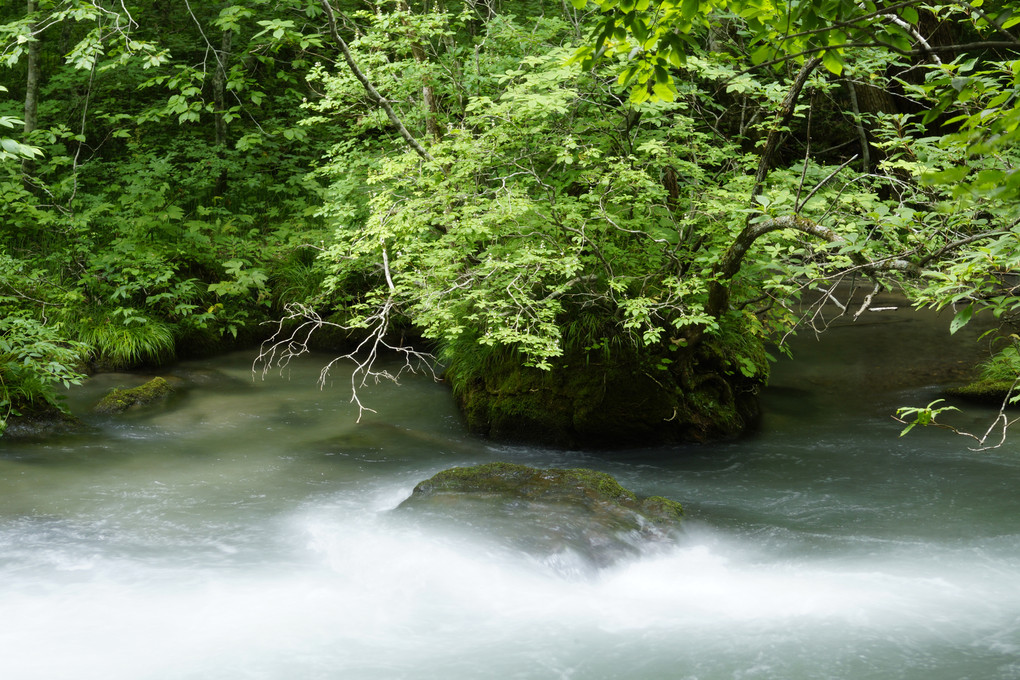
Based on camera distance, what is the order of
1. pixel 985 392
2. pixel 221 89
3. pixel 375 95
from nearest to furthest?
pixel 375 95 → pixel 985 392 → pixel 221 89

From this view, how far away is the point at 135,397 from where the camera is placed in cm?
855

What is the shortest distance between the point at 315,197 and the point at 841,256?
9.04m

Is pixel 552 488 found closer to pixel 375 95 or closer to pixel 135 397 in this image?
pixel 375 95

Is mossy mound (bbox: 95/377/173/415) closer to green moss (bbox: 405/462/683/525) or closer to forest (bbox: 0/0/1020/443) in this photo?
forest (bbox: 0/0/1020/443)

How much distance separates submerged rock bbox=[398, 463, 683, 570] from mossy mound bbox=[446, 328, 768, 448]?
1349 millimetres

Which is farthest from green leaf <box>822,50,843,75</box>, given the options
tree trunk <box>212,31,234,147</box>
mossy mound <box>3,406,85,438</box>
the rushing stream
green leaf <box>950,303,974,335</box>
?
tree trunk <box>212,31,234,147</box>

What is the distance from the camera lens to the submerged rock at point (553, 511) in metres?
5.24

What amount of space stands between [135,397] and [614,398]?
507 cm

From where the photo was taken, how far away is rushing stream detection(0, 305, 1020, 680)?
4.20 metres

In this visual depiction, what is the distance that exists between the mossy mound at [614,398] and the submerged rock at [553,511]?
135 cm

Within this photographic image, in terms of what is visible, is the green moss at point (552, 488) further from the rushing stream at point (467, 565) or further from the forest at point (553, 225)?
the forest at point (553, 225)

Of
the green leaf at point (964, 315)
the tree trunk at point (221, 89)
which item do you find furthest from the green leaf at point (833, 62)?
the tree trunk at point (221, 89)

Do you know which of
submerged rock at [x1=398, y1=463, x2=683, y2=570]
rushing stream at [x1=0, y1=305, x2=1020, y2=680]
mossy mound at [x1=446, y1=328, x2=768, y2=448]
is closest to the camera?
rushing stream at [x1=0, y1=305, x2=1020, y2=680]

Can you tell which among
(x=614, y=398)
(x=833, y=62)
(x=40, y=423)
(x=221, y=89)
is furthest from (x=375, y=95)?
(x=221, y=89)
